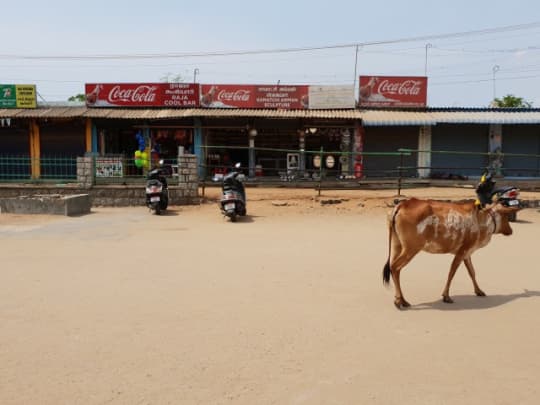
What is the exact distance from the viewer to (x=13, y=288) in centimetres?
548

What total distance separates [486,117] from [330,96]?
6353 millimetres

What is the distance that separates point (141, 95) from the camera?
798 inches

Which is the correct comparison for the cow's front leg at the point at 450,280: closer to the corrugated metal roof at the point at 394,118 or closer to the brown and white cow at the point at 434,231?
the brown and white cow at the point at 434,231

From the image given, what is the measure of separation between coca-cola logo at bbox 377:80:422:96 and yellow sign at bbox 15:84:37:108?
14.5m

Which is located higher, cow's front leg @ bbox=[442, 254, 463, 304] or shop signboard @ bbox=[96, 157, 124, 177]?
shop signboard @ bbox=[96, 157, 124, 177]

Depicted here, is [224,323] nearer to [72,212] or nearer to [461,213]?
[461,213]

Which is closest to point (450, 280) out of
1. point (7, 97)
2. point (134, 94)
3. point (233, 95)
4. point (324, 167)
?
point (324, 167)

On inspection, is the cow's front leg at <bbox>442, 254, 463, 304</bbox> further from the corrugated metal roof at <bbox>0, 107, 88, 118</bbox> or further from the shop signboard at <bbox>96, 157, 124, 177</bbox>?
the corrugated metal roof at <bbox>0, 107, 88, 118</bbox>

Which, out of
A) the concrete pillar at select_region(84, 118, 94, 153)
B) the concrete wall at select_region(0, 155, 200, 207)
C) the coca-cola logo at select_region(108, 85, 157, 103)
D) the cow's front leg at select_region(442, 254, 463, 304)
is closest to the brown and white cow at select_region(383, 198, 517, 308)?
the cow's front leg at select_region(442, 254, 463, 304)

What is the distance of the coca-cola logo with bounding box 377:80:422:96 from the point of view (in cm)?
2056

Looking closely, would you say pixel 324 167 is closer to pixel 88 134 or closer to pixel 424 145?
pixel 424 145

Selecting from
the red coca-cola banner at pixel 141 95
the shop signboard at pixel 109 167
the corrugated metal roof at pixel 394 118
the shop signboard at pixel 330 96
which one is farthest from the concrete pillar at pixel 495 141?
the shop signboard at pixel 109 167

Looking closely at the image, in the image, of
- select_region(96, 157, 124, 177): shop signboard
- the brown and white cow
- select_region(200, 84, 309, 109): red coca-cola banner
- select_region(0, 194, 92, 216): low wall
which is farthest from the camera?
select_region(200, 84, 309, 109): red coca-cola banner

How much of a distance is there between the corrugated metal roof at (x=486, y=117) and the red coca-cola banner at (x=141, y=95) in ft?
33.6
